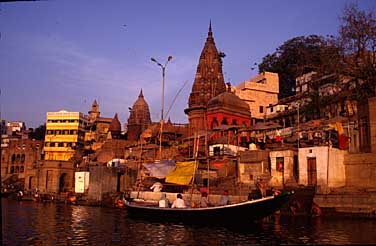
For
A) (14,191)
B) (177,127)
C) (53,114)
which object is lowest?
(14,191)

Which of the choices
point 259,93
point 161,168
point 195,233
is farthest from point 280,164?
point 259,93

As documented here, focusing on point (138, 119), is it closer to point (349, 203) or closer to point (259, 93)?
point (259, 93)

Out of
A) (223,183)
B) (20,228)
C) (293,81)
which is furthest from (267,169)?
(293,81)

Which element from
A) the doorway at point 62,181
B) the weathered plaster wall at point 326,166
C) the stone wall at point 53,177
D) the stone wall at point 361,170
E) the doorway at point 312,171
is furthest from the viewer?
the doorway at point 62,181

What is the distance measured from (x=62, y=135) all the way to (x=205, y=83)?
32.8 metres

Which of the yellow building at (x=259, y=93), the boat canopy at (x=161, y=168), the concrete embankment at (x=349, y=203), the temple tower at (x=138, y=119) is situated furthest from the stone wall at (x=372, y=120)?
the temple tower at (x=138, y=119)

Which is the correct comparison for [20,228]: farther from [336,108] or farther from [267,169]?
[336,108]

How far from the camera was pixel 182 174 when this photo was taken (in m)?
23.0

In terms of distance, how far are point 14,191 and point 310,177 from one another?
46.1 metres

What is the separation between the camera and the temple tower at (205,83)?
52.9 m

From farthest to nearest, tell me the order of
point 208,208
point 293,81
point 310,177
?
point 293,81 → point 310,177 → point 208,208

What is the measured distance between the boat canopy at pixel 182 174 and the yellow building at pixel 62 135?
5382 cm

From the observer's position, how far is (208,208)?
18.3m

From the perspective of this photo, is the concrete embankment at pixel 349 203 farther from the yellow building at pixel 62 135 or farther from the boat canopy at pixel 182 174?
the yellow building at pixel 62 135
